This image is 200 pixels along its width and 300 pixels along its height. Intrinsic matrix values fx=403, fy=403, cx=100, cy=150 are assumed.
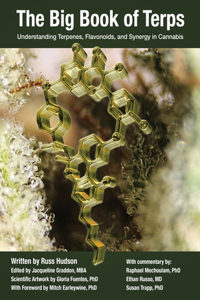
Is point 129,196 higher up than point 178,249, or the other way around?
point 129,196

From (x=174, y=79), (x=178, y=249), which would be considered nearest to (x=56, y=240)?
(x=178, y=249)

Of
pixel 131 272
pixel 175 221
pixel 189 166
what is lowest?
pixel 131 272

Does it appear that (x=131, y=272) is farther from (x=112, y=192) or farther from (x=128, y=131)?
(x=128, y=131)
